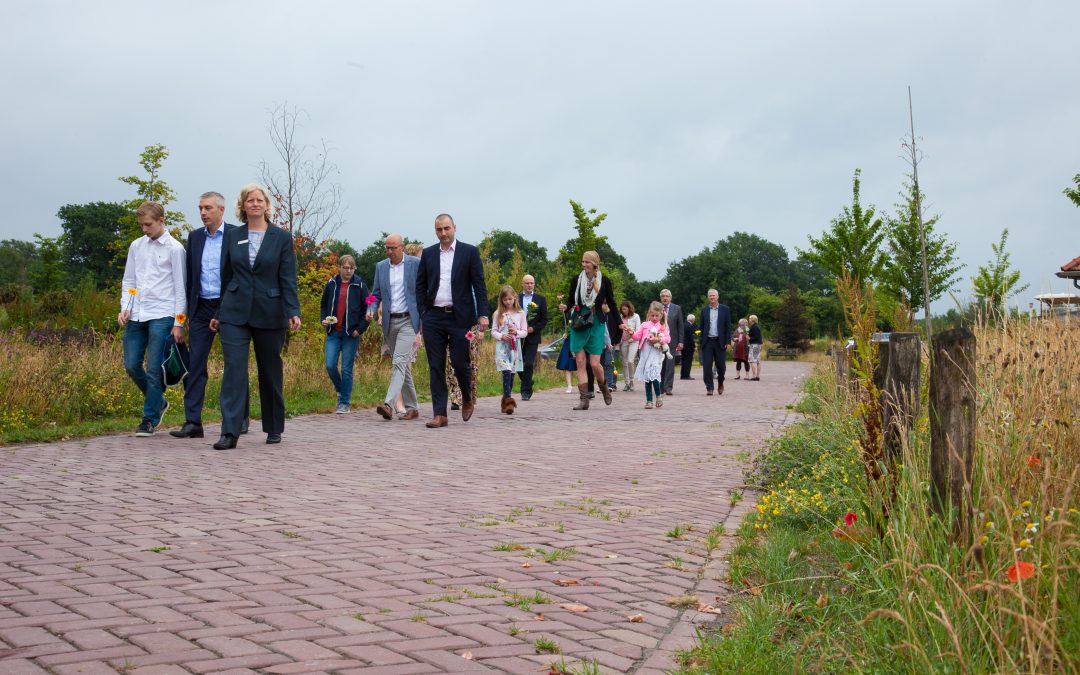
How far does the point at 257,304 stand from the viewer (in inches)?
383

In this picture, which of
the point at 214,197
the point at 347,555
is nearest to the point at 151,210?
the point at 214,197

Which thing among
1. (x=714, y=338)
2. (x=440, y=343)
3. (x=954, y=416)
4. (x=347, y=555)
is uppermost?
(x=714, y=338)

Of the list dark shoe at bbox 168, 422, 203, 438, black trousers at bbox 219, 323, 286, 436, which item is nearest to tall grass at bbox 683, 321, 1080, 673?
black trousers at bbox 219, 323, 286, 436

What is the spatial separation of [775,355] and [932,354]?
5651 centimetres

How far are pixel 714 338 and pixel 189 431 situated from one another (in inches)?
489

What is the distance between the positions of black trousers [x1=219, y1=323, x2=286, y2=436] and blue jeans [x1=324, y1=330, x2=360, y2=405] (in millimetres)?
3547

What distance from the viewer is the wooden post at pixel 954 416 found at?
12.9ft

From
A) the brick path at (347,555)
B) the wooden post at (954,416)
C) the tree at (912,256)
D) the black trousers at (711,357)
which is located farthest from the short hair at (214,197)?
the tree at (912,256)

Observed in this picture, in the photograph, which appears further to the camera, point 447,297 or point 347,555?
point 447,297

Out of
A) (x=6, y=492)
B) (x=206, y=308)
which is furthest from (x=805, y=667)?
(x=206, y=308)

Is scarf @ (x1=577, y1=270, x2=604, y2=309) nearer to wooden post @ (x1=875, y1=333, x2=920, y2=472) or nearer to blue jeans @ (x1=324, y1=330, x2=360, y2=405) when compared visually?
blue jeans @ (x1=324, y1=330, x2=360, y2=405)

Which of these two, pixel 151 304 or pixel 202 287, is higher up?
pixel 202 287

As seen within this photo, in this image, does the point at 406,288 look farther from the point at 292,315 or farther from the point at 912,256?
the point at 912,256

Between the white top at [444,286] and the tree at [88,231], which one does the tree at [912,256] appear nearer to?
the white top at [444,286]
